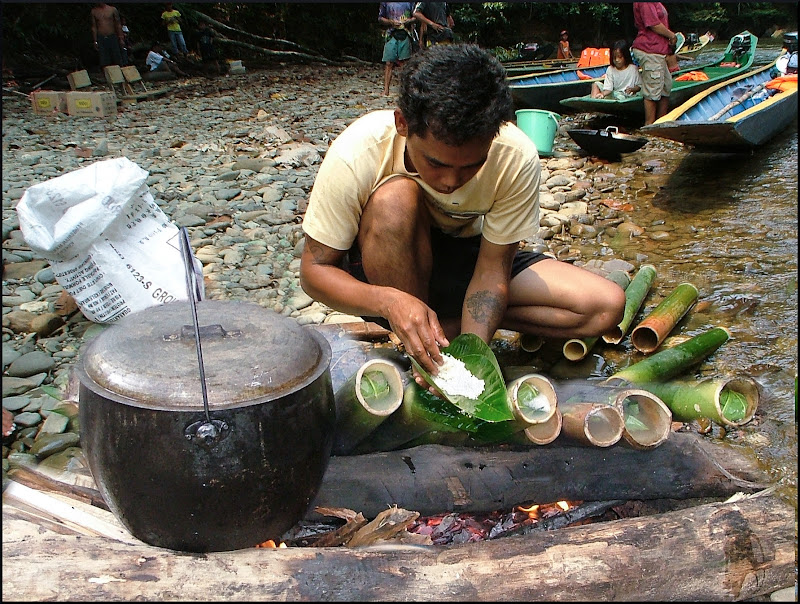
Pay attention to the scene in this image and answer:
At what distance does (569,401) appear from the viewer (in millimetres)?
2352

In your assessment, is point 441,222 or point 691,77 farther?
point 691,77

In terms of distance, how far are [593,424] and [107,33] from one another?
11.4 m

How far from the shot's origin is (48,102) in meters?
8.97

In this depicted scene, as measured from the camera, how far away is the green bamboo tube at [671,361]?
2.69 meters

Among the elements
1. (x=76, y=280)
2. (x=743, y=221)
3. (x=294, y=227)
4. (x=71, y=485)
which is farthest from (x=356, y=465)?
(x=743, y=221)

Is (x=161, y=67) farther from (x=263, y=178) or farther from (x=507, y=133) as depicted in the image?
(x=507, y=133)

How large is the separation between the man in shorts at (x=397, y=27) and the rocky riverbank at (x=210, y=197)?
2.37 feet

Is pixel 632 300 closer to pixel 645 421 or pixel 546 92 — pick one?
pixel 645 421

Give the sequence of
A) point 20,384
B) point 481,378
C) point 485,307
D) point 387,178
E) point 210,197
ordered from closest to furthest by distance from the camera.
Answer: point 481,378 < point 387,178 < point 485,307 < point 20,384 < point 210,197

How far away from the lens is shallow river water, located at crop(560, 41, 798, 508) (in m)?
2.85

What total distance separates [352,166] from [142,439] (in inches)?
47.8

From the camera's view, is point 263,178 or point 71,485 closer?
point 71,485

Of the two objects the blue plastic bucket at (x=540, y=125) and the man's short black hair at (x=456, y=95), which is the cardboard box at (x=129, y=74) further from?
the man's short black hair at (x=456, y=95)

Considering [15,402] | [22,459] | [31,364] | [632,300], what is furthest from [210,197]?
[632,300]
